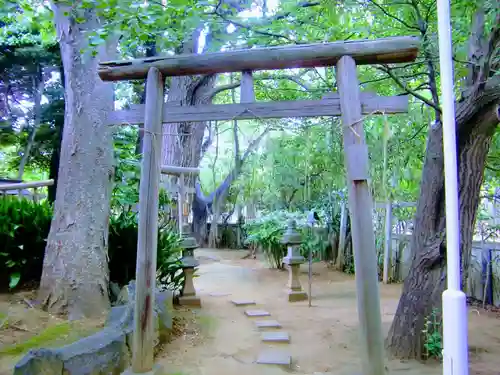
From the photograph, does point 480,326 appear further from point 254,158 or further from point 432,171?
point 254,158

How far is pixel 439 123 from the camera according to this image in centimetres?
389

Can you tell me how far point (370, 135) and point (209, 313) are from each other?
14.6 ft

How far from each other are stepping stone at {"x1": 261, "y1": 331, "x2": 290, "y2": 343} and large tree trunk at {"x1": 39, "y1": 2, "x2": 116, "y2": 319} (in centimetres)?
172

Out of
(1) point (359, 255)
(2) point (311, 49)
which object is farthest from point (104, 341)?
(2) point (311, 49)

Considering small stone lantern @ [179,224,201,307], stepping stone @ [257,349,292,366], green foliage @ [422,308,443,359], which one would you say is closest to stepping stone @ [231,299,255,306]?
small stone lantern @ [179,224,201,307]

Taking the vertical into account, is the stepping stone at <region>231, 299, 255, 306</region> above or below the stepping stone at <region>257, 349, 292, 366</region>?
above

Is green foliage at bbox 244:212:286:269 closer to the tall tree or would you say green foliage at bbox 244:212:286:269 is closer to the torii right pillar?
the tall tree

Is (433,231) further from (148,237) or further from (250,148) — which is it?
(250,148)

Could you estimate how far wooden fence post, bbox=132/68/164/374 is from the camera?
2.98 metres

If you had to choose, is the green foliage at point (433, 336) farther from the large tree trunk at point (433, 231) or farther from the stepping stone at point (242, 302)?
the stepping stone at point (242, 302)

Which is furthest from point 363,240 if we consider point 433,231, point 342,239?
point 342,239

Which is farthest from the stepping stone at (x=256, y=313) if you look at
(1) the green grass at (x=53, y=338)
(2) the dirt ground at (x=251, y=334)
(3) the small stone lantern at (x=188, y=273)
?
(1) the green grass at (x=53, y=338)

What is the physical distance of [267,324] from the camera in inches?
197

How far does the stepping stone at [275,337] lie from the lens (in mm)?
4453
